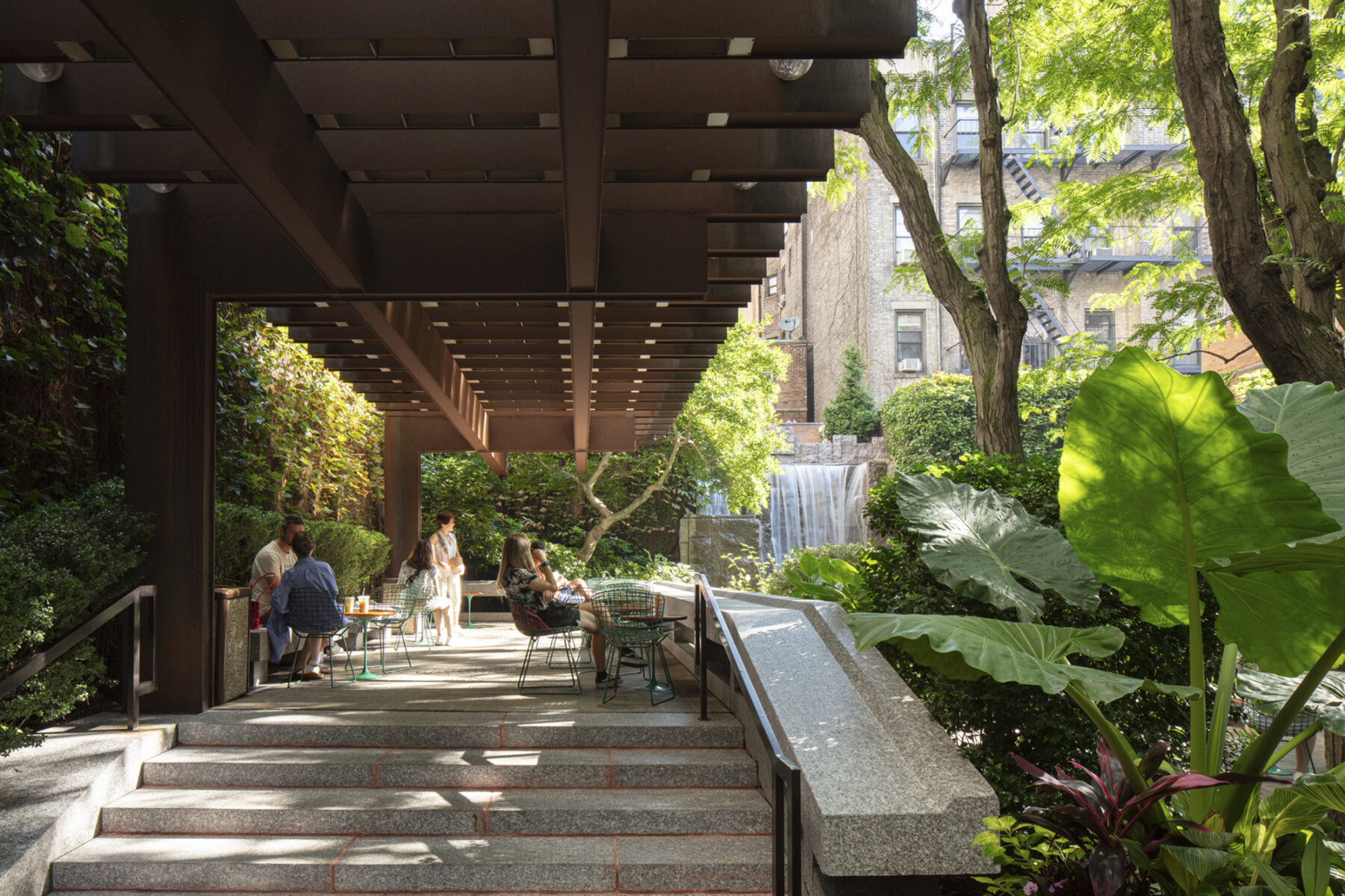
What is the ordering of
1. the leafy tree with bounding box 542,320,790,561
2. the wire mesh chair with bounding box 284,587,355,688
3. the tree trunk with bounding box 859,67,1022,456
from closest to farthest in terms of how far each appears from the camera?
the wire mesh chair with bounding box 284,587,355,688 < the tree trunk with bounding box 859,67,1022,456 < the leafy tree with bounding box 542,320,790,561

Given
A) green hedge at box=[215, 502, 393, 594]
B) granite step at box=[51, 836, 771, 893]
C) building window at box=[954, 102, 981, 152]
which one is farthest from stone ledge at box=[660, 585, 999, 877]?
building window at box=[954, 102, 981, 152]

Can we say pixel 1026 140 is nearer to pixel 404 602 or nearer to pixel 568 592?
pixel 568 592

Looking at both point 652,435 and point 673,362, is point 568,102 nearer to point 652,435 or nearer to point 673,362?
point 673,362

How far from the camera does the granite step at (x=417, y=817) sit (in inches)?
195

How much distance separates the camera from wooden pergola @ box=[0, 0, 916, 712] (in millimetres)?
3803

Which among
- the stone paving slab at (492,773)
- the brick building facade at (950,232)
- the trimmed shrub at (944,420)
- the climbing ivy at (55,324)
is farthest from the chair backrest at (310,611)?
the brick building facade at (950,232)

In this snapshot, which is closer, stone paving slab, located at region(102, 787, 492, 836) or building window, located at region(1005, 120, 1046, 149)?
stone paving slab, located at region(102, 787, 492, 836)

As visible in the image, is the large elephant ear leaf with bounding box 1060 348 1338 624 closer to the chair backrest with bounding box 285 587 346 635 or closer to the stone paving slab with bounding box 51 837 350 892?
the stone paving slab with bounding box 51 837 350 892

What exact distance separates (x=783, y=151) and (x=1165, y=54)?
225 inches

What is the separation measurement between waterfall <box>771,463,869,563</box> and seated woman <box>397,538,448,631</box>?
14261 millimetres

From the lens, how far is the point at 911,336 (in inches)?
1199

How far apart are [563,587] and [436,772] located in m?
3.20

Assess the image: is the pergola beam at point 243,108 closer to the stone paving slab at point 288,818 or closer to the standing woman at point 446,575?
the stone paving slab at point 288,818

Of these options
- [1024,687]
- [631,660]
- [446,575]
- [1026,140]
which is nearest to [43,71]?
[1024,687]
